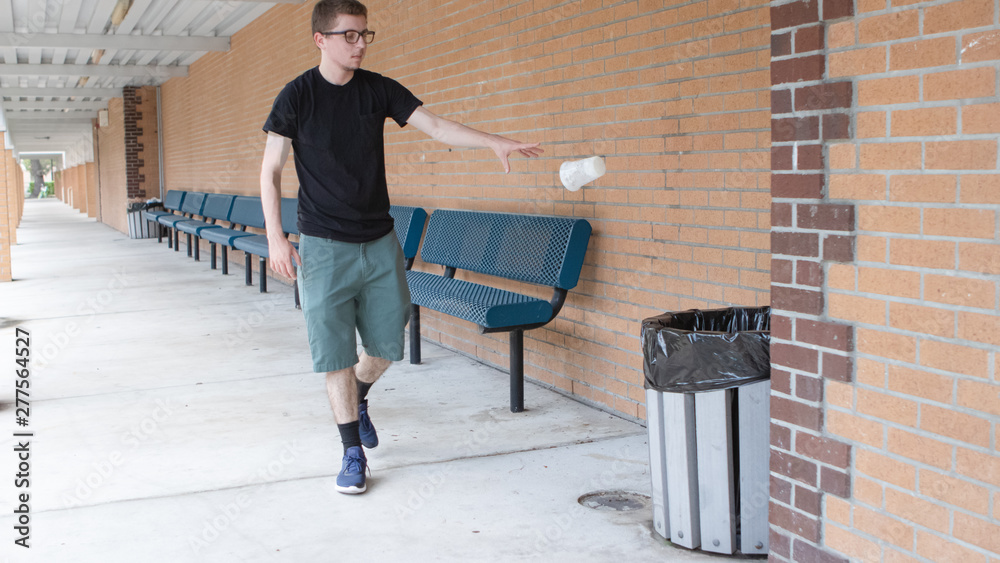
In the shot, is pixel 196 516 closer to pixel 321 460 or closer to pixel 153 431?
pixel 321 460

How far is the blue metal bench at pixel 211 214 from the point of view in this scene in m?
12.6

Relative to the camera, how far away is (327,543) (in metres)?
2.99

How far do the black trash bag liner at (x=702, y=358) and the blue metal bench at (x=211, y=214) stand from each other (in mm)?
10263

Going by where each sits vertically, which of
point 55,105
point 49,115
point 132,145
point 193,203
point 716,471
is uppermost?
point 49,115

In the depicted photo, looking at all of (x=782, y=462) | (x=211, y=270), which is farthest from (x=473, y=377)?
(x=211, y=270)

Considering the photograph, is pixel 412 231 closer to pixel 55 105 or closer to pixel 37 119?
pixel 55 105

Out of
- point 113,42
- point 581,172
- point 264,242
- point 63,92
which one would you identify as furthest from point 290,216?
point 63,92

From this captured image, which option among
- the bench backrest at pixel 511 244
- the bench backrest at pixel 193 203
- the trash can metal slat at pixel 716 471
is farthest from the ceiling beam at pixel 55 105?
the trash can metal slat at pixel 716 471

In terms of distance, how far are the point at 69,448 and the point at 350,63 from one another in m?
2.22

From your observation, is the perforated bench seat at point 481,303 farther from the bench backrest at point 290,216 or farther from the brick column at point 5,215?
the brick column at point 5,215

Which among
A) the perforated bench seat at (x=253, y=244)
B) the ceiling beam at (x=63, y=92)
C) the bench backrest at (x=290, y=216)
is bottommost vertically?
the perforated bench seat at (x=253, y=244)

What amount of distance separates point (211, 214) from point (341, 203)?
1079 centimetres

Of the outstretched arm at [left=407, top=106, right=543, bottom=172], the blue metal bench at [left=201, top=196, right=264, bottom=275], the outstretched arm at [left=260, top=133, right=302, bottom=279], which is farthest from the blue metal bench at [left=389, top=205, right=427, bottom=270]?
the blue metal bench at [left=201, top=196, right=264, bottom=275]

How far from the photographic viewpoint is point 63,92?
72.1 feet
